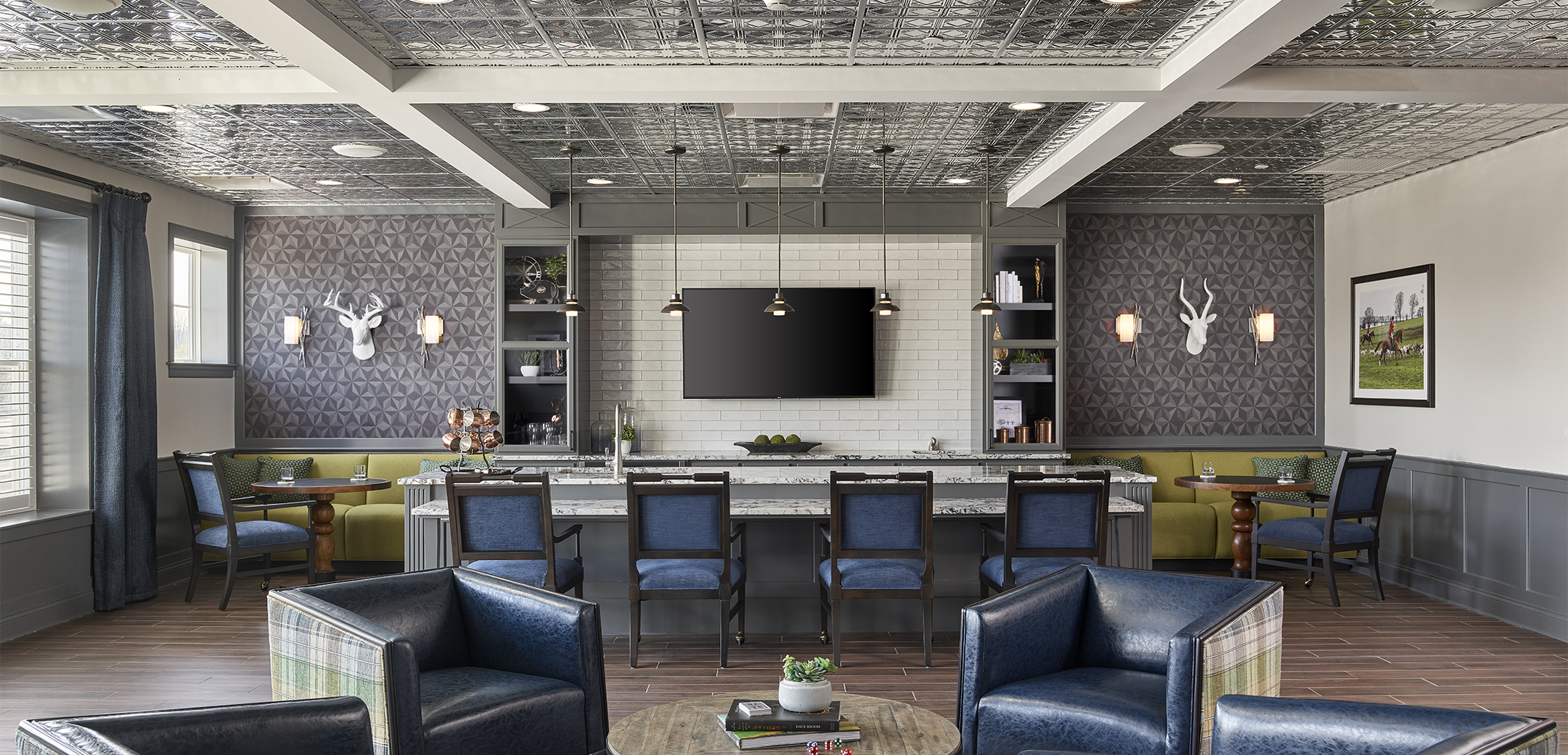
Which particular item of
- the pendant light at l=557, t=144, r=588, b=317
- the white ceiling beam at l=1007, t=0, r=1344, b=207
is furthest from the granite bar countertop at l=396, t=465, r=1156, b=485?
the white ceiling beam at l=1007, t=0, r=1344, b=207

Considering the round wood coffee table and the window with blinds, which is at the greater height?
the window with blinds

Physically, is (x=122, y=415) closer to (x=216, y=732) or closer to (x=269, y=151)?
(x=269, y=151)

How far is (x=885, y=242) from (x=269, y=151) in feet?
14.2

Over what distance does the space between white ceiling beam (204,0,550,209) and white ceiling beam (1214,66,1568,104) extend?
373cm

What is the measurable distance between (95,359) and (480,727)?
4831 mm

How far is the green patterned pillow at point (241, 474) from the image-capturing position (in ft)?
23.6

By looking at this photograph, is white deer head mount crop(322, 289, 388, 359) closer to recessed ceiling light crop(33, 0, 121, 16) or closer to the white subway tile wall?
the white subway tile wall

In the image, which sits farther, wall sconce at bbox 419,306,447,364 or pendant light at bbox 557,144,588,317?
wall sconce at bbox 419,306,447,364

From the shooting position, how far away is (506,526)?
4457 millimetres

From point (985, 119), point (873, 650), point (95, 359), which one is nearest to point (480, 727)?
point (873, 650)

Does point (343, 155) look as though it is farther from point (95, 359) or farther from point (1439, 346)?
point (1439, 346)

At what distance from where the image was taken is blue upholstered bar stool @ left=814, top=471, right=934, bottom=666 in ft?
14.5

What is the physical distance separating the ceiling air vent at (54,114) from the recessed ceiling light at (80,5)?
1.56m

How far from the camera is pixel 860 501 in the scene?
14.5 ft
